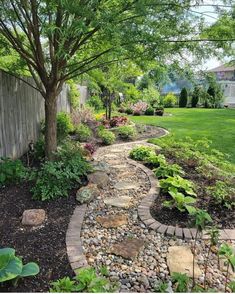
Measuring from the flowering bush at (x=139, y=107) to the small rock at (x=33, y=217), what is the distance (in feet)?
40.5

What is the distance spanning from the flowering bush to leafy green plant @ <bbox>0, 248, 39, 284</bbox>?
13468mm

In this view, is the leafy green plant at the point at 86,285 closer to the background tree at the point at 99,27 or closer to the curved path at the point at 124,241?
the curved path at the point at 124,241

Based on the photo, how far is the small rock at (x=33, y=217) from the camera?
3219 mm

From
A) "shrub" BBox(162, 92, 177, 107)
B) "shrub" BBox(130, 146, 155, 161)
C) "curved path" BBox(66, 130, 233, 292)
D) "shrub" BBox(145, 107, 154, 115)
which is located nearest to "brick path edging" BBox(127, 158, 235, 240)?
"curved path" BBox(66, 130, 233, 292)

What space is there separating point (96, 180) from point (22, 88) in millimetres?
2565

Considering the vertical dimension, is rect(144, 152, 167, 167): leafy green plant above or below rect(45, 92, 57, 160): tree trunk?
below

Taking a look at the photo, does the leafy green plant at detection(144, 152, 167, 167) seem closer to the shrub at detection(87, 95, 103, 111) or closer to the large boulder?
the large boulder

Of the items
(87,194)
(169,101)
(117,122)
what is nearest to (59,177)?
(87,194)

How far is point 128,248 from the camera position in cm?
284

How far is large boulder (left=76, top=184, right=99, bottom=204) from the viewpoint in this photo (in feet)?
12.5

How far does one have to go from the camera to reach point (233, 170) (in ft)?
16.3

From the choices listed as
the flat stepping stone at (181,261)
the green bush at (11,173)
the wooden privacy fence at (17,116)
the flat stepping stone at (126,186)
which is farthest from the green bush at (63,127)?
the flat stepping stone at (181,261)

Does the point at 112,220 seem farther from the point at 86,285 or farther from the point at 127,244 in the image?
the point at 86,285

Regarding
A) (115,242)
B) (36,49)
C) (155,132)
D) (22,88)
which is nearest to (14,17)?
(36,49)
